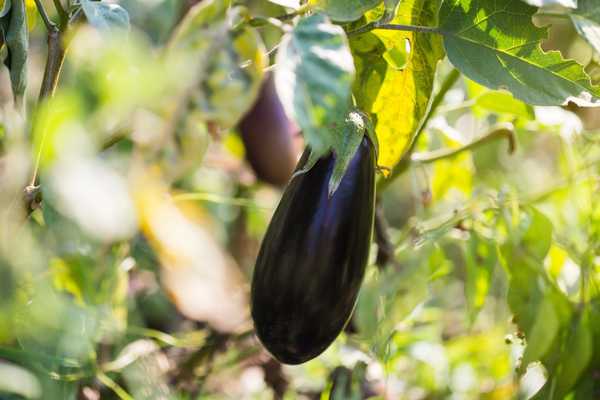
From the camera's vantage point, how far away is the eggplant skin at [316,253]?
49cm

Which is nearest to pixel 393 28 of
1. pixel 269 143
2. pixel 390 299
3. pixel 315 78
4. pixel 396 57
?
pixel 396 57

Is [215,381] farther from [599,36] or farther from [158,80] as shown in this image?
[158,80]

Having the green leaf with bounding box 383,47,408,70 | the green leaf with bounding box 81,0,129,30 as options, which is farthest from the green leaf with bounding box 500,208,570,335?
the green leaf with bounding box 81,0,129,30

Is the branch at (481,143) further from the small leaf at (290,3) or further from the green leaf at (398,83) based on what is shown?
the small leaf at (290,3)

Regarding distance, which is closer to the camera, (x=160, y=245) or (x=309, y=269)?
(x=160, y=245)

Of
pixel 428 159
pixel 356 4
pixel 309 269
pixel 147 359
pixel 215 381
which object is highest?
pixel 356 4

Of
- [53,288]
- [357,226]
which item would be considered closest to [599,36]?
[357,226]

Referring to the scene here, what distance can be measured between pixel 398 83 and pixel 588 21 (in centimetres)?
12

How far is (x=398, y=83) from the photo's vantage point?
1.69 ft

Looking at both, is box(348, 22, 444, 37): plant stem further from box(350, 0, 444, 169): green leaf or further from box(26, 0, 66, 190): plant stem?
box(26, 0, 66, 190): plant stem

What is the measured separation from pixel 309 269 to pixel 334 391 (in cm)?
18

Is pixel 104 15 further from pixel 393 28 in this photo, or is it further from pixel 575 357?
pixel 575 357

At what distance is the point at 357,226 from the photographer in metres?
0.50

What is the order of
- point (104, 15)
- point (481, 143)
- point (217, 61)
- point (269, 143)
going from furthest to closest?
point (269, 143) < point (481, 143) < point (104, 15) < point (217, 61)
